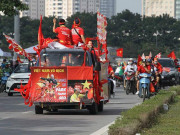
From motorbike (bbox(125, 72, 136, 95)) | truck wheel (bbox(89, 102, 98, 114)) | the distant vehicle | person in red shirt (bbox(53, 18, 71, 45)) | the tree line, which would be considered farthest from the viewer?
the tree line

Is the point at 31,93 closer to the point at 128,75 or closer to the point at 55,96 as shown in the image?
the point at 55,96

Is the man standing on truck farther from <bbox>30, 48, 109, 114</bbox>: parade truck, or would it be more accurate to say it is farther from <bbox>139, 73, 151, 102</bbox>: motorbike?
<bbox>139, 73, 151, 102</bbox>: motorbike

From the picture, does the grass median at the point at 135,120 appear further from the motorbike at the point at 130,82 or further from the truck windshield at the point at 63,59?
the motorbike at the point at 130,82

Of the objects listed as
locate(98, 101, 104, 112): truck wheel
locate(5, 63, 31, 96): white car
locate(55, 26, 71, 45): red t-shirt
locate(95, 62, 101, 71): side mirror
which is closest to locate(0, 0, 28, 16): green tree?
locate(5, 63, 31, 96): white car

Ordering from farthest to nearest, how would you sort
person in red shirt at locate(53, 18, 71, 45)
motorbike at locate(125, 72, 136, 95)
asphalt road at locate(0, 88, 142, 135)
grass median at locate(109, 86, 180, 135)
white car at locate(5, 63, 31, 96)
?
motorbike at locate(125, 72, 136, 95) → white car at locate(5, 63, 31, 96) → person in red shirt at locate(53, 18, 71, 45) → asphalt road at locate(0, 88, 142, 135) → grass median at locate(109, 86, 180, 135)

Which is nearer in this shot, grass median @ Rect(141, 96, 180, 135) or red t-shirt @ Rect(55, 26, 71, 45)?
grass median @ Rect(141, 96, 180, 135)

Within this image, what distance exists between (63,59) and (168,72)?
2549 cm

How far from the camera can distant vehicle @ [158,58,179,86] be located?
43.5 meters

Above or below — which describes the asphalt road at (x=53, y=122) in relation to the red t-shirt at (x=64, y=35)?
below

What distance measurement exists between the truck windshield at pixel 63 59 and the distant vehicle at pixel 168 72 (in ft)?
81.4

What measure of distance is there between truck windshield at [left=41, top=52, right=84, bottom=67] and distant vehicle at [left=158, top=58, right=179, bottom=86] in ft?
Result: 81.4

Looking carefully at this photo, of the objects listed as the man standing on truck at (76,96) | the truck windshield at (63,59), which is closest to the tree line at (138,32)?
the truck windshield at (63,59)

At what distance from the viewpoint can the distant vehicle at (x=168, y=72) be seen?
143 feet

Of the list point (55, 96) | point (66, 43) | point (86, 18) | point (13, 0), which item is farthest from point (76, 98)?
point (86, 18)
